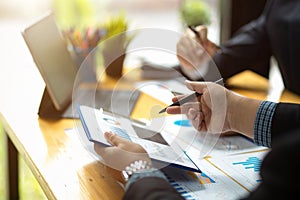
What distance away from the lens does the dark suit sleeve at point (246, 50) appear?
5.32 feet

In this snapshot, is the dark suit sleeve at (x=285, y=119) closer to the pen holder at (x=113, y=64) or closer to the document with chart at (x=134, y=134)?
the document with chart at (x=134, y=134)

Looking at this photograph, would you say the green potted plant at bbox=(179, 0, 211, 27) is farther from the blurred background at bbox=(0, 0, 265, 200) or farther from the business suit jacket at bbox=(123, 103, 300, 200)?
the business suit jacket at bbox=(123, 103, 300, 200)

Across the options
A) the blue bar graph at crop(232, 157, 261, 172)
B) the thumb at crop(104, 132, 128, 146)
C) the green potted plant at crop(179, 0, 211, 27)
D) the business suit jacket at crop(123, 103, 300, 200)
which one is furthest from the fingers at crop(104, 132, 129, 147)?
the green potted plant at crop(179, 0, 211, 27)

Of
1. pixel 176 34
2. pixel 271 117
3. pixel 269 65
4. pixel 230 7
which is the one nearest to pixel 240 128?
pixel 271 117

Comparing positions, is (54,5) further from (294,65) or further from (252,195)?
(252,195)

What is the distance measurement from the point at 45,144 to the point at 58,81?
10.9 inches

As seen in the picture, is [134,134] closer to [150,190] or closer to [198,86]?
[198,86]

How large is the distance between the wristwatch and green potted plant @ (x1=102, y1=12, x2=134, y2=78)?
1.83 ft

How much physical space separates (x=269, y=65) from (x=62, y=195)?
3.37ft

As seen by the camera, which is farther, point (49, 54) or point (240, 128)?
point (49, 54)

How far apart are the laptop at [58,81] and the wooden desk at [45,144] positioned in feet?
0.15

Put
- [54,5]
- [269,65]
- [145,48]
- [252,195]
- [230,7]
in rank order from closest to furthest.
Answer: [252,195] < [145,48] < [269,65] < [230,7] < [54,5]

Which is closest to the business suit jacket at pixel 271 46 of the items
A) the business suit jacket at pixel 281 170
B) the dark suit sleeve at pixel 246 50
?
the dark suit sleeve at pixel 246 50

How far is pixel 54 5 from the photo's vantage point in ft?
9.98
